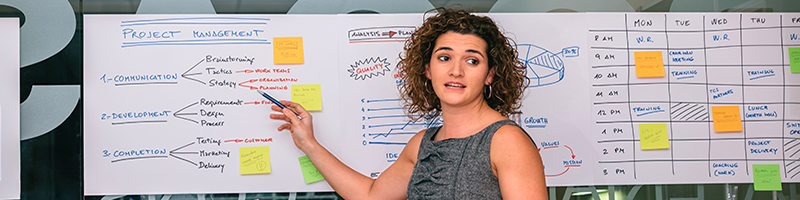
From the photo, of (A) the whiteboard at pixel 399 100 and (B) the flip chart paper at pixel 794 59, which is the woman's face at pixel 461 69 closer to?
(A) the whiteboard at pixel 399 100

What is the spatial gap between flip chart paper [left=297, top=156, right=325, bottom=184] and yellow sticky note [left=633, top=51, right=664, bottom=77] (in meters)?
1.31

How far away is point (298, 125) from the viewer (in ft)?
6.20

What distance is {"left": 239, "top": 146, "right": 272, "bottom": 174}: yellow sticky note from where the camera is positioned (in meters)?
1.94

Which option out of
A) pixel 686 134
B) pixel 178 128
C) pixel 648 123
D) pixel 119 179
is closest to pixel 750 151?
pixel 686 134

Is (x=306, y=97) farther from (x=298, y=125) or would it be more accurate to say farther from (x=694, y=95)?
(x=694, y=95)

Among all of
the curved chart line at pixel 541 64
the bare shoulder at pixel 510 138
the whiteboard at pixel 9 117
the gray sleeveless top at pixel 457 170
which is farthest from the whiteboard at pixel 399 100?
the bare shoulder at pixel 510 138

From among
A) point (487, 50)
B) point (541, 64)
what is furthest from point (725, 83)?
point (487, 50)

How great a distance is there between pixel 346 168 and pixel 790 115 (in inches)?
70.3

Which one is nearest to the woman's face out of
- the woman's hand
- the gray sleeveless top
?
the gray sleeveless top

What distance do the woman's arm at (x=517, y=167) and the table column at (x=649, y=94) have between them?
36.3 inches

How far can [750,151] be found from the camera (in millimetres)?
2080

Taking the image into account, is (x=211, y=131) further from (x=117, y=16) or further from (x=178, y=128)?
(x=117, y=16)

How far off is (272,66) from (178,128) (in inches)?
16.3

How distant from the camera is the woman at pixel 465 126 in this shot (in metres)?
1.33
